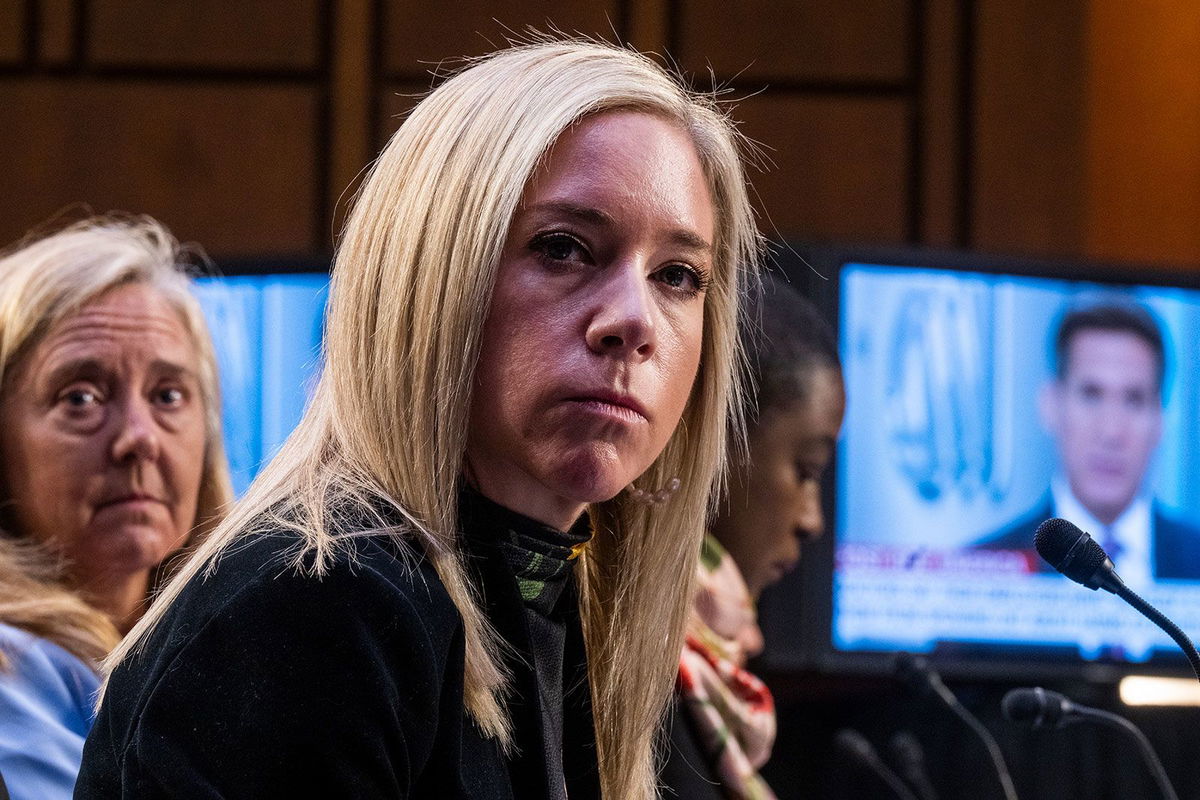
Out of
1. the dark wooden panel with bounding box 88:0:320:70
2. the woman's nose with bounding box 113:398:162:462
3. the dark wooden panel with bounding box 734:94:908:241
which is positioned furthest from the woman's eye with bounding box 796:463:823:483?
the dark wooden panel with bounding box 88:0:320:70

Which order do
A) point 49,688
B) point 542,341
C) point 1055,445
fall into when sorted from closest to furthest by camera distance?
point 542,341 < point 49,688 < point 1055,445

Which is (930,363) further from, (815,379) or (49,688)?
(49,688)

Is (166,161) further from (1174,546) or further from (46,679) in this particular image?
(1174,546)

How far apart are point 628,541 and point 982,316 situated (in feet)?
6.11

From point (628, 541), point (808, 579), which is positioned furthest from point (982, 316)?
point (628, 541)

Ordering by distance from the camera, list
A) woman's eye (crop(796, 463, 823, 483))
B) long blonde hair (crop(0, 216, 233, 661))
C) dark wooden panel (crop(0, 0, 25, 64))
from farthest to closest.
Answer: dark wooden panel (crop(0, 0, 25, 64))
woman's eye (crop(796, 463, 823, 483))
long blonde hair (crop(0, 216, 233, 661))

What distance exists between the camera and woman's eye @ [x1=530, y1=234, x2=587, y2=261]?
43.4 inches

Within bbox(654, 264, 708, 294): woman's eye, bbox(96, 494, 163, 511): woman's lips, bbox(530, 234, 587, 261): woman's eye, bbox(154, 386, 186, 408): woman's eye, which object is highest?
bbox(530, 234, 587, 261): woman's eye

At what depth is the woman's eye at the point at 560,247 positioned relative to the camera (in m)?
1.10

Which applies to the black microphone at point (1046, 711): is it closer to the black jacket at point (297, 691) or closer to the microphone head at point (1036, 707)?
the microphone head at point (1036, 707)

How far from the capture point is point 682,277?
1.18 meters

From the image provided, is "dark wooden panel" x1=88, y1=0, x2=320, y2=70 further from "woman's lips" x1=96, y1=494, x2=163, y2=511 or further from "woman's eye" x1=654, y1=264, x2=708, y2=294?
"woman's eye" x1=654, y1=264, x2=708, y2=294

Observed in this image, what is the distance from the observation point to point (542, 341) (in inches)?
42.6

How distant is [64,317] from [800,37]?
229 cm
